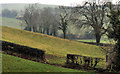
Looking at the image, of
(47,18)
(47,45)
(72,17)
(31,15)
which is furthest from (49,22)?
(47,45)

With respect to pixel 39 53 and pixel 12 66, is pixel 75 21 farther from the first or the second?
pixel 12 66

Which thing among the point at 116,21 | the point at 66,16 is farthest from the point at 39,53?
the point at 66,16

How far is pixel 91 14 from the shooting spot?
5075cm

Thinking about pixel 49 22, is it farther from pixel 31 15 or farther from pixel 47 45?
pixel 47 45

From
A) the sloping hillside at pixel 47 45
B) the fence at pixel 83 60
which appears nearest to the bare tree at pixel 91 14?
the sloping hillside at pixel 47 45

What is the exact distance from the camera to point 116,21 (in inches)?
716

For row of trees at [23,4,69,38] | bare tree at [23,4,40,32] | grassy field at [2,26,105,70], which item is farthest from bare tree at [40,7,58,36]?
grassy field at [2,26,105,70]

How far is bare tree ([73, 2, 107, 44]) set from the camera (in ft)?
164

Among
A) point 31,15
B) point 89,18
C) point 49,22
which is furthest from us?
point 49,22

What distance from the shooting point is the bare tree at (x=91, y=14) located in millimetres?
50031

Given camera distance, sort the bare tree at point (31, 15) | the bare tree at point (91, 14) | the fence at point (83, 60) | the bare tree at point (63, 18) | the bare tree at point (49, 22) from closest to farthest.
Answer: the fence at point (83, 60), the bare tree at point (91, 14), the bare tree at point (63, 18), the bare tree at point (49, 22), the bare tree at point (31, 15)

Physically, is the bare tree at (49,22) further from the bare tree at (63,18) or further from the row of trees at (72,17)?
the bare tree at (63,18)

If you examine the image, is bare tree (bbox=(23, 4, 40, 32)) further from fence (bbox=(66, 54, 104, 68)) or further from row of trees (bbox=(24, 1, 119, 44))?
fence (bbox=(66, 54, 104, 68))

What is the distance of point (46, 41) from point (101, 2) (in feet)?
69.9
